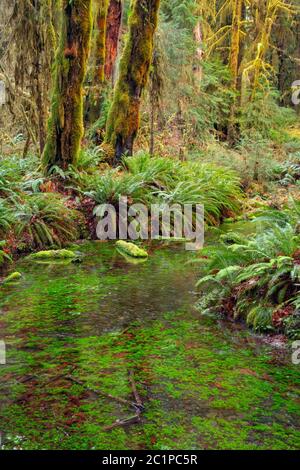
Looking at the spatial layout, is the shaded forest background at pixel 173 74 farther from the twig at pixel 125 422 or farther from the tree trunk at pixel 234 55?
the twig at pixel 125 422

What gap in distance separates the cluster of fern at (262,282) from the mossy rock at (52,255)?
2.75 m

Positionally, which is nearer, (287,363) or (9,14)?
(287,363)

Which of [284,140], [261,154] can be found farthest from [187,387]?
[284,140]

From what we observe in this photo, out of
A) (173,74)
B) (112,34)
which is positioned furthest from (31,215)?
(173,74)

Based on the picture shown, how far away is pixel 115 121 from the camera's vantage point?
1362 centimetres

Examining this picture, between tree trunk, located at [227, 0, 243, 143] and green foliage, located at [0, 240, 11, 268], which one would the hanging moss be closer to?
tree trunk, located at [227, 0, 243, 143]

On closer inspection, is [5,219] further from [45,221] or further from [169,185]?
[169,185]

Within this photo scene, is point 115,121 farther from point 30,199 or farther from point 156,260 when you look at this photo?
point 156,260

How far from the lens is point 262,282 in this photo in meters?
5.48

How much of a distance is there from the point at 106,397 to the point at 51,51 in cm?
933

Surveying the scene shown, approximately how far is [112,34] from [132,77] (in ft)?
13.1

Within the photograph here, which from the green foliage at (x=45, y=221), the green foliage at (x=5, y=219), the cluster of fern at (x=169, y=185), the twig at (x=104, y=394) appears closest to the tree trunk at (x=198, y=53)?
the cluster of fern at (x=169, y=185)

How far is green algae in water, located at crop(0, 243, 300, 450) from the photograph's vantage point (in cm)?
341

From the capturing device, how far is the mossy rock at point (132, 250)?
8.84m
